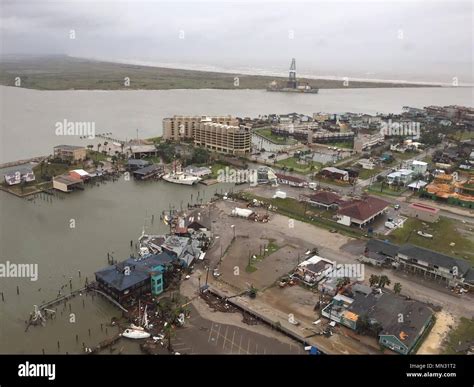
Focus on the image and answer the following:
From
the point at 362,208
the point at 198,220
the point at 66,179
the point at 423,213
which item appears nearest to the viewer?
the point at 198,220

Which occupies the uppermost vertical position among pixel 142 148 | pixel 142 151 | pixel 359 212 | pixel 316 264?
pixel 142 148

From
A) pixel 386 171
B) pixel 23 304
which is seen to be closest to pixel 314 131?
pixel 386 171

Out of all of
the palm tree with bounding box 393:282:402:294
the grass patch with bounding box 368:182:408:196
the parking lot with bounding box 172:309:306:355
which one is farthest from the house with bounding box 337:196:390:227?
the parking lot with bounding box 172:309:306:355

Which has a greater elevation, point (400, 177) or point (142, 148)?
point (142, 148)

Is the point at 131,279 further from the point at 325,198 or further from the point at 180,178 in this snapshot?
the point at 180,178

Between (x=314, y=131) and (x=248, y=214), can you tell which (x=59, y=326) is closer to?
(x=248, y=214)

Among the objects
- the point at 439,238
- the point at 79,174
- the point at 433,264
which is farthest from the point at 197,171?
the point at 433,264

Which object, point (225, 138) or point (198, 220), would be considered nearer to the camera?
point (198, 220)
